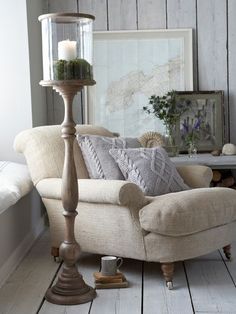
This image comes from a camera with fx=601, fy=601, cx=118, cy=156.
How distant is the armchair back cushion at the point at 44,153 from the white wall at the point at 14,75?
496mm

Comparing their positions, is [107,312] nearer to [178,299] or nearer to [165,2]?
[178,299]

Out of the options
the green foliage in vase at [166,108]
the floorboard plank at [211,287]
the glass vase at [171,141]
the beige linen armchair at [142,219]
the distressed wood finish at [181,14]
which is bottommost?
the floorboard plank at [211,287]

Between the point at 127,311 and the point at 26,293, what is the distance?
61cm

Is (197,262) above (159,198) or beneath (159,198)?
beneath

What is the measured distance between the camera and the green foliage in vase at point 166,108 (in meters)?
4.83

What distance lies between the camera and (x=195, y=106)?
4.96 metres

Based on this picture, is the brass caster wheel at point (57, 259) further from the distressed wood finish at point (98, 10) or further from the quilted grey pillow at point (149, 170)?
the distressed wood finish at point (98, 10)

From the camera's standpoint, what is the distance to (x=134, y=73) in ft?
16.3

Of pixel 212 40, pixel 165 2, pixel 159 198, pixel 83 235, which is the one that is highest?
pixel 165 2

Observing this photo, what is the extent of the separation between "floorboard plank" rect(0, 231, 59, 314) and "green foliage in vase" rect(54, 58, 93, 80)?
1166 mm

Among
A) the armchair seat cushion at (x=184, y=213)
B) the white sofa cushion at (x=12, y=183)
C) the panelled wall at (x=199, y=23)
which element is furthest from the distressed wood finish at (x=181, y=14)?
the armchair seat cushion at (x=184, y=213)

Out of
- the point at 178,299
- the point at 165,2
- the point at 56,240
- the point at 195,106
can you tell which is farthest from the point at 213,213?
the point at 165,2

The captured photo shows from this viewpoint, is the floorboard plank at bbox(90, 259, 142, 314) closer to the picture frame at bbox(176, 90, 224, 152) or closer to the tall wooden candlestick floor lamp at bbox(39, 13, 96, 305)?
the tall wooden candlestick floor lamp at bbox(39, 13, 96, 305)

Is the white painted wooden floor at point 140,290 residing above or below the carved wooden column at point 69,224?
below
